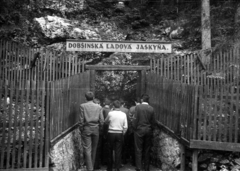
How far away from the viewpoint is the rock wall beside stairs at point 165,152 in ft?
26.9

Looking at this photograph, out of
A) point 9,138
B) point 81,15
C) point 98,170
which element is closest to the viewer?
point 9,138

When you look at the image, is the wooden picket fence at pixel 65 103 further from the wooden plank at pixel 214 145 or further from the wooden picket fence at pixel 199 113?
the wooden plank at pixel 214 145

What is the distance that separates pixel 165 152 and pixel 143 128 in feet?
3.49

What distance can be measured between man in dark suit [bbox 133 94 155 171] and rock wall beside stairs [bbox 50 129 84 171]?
174 cm

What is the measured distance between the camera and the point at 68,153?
26.1 ft

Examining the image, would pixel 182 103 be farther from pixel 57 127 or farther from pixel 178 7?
pixel 178 7

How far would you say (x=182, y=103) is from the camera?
26.2 ft

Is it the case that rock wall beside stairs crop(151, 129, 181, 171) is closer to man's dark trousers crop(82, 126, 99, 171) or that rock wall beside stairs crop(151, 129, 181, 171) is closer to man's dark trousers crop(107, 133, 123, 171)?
man's dark trousers crop(107, 133, 123, 171)

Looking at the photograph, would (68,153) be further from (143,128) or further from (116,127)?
(143,128)

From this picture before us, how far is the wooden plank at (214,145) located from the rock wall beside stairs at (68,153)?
313 centimetres

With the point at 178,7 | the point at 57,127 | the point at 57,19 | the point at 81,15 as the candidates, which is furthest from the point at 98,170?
the point at 178,7

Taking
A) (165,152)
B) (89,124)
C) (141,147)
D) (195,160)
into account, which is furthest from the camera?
(165,152)

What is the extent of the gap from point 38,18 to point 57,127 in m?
10.2

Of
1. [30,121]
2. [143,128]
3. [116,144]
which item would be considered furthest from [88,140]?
[30,121]
